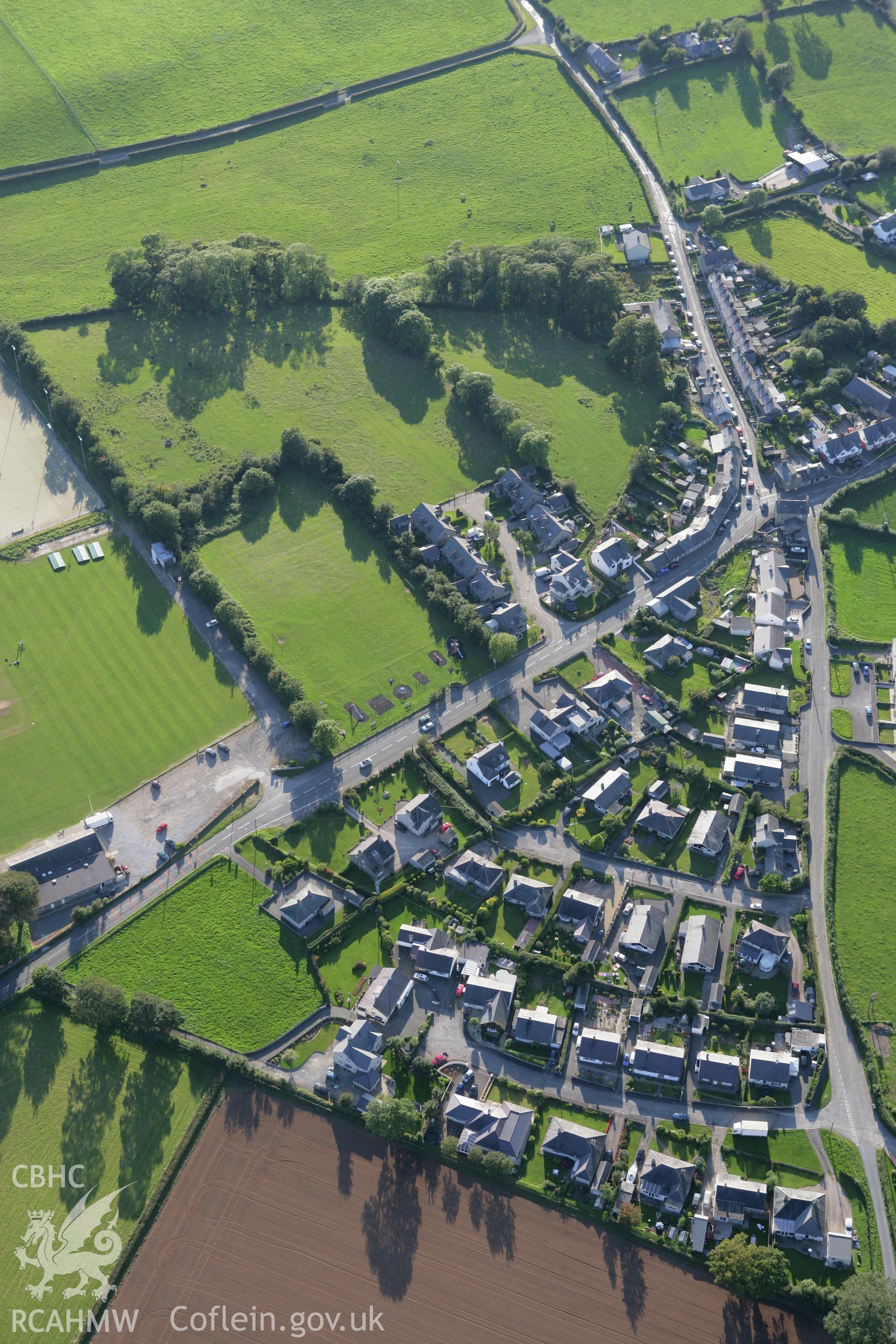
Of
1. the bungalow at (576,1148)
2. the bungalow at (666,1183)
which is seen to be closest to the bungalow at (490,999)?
the bungalow at (576,1148)

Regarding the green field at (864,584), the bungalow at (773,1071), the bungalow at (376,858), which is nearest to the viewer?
the bungalow at (773,1071)

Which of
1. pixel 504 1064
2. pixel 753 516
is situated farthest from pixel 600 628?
pixel 504 1064

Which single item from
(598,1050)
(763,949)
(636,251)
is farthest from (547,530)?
(598,1050)

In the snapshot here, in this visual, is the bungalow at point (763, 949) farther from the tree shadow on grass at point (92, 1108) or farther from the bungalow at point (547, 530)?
the tree shadow on grass at point (92, 1108)

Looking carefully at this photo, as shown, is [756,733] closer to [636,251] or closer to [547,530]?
[547,530]

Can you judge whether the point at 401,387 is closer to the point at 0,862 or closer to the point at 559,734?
the point at 559,734

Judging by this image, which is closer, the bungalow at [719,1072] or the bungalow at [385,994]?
the bungalow at [719,1072]

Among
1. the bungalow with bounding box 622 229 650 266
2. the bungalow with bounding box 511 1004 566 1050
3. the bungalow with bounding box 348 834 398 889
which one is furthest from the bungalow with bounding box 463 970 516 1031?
the bungalow with bounding box 622 229 650 266
